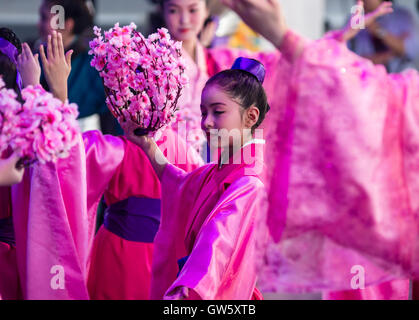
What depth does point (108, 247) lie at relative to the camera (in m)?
2.32

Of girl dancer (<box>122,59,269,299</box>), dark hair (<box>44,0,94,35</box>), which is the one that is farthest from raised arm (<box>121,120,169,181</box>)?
dark hair (<box>44,0,94,35</box>)

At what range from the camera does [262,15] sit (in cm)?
Answer: 167

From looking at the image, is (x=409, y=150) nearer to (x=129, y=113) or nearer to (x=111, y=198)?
(x=129, y=113)

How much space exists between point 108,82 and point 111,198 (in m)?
0.52

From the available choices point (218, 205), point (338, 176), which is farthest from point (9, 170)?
point (338, 176)

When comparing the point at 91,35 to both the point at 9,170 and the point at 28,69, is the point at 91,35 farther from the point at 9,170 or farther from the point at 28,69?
the point at 9,170

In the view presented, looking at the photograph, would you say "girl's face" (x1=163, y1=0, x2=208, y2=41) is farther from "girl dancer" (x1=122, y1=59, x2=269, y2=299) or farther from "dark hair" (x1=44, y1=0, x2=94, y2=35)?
"girl dancer" (x1=122, y1=59, x2=269, y2=299)

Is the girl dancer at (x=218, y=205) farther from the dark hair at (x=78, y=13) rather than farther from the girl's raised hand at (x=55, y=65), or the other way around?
the dark hair at (x=78, y=13)

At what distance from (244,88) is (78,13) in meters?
1.68

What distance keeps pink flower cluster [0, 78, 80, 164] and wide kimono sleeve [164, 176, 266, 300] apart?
0.47 metres

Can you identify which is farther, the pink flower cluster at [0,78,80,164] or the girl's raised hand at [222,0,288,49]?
the girl's raised hand at [222,0,288,49]

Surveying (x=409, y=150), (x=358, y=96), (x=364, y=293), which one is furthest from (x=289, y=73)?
(x=364, y=293)

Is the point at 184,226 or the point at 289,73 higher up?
the point at 289,73

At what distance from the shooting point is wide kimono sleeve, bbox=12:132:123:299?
6.46ft
